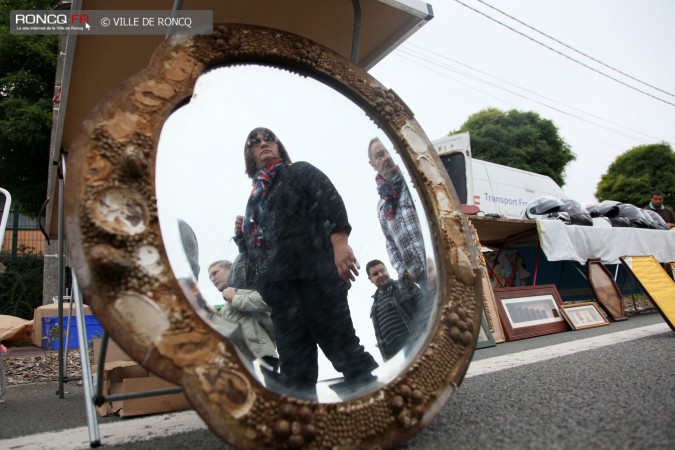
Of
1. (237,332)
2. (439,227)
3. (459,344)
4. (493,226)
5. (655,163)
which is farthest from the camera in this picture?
(655,163)

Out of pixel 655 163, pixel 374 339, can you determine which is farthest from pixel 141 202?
pixel 655 163

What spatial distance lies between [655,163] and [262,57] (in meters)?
42.6

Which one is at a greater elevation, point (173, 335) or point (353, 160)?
point (353, 160)

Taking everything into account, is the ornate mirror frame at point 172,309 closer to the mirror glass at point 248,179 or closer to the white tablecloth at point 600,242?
the mirror glass at point 248,179

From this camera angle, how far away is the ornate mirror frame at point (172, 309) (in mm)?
810

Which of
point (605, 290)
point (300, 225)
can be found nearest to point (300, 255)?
point (300, 225)

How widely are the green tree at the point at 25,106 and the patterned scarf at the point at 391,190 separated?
9.36m

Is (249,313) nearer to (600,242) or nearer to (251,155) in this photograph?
(251,155)

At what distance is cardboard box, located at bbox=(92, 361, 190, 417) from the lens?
180cm

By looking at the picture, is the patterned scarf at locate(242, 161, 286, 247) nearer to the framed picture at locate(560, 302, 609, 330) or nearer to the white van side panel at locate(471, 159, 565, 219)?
the framed picture at locate(560, 302, 609, 330)

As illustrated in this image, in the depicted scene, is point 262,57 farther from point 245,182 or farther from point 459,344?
point 459,344

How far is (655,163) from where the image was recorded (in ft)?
117

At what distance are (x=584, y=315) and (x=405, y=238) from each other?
3896mm

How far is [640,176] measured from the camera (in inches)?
1405
